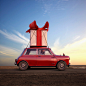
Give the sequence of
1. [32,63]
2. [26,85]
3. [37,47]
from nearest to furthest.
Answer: [26,85] → [32,63] → [37,47]

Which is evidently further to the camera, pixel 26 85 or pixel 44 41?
pixel 44 41

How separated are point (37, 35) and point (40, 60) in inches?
97.1

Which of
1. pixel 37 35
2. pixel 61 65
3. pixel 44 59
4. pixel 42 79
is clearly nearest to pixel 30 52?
pixel 44 59

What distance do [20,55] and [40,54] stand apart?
1661 millimetres

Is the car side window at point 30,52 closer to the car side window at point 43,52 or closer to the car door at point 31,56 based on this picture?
the car door at point 31,56

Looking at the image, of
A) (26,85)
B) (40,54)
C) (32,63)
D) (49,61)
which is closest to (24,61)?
(32,63)

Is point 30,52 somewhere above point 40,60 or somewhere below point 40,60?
above

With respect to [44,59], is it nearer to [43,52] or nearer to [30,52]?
[43,52]

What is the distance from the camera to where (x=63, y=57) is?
28.6ft

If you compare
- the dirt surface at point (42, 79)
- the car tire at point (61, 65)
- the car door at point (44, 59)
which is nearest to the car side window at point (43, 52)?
the car door at point (44, 59)

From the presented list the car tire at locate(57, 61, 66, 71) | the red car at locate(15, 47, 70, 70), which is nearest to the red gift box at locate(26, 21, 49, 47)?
the red car at locate(15, 47, 70, 70)

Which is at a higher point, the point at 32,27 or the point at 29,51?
the point at 32,27

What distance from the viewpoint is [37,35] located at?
32.0ft

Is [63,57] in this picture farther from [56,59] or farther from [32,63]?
[32,63]
